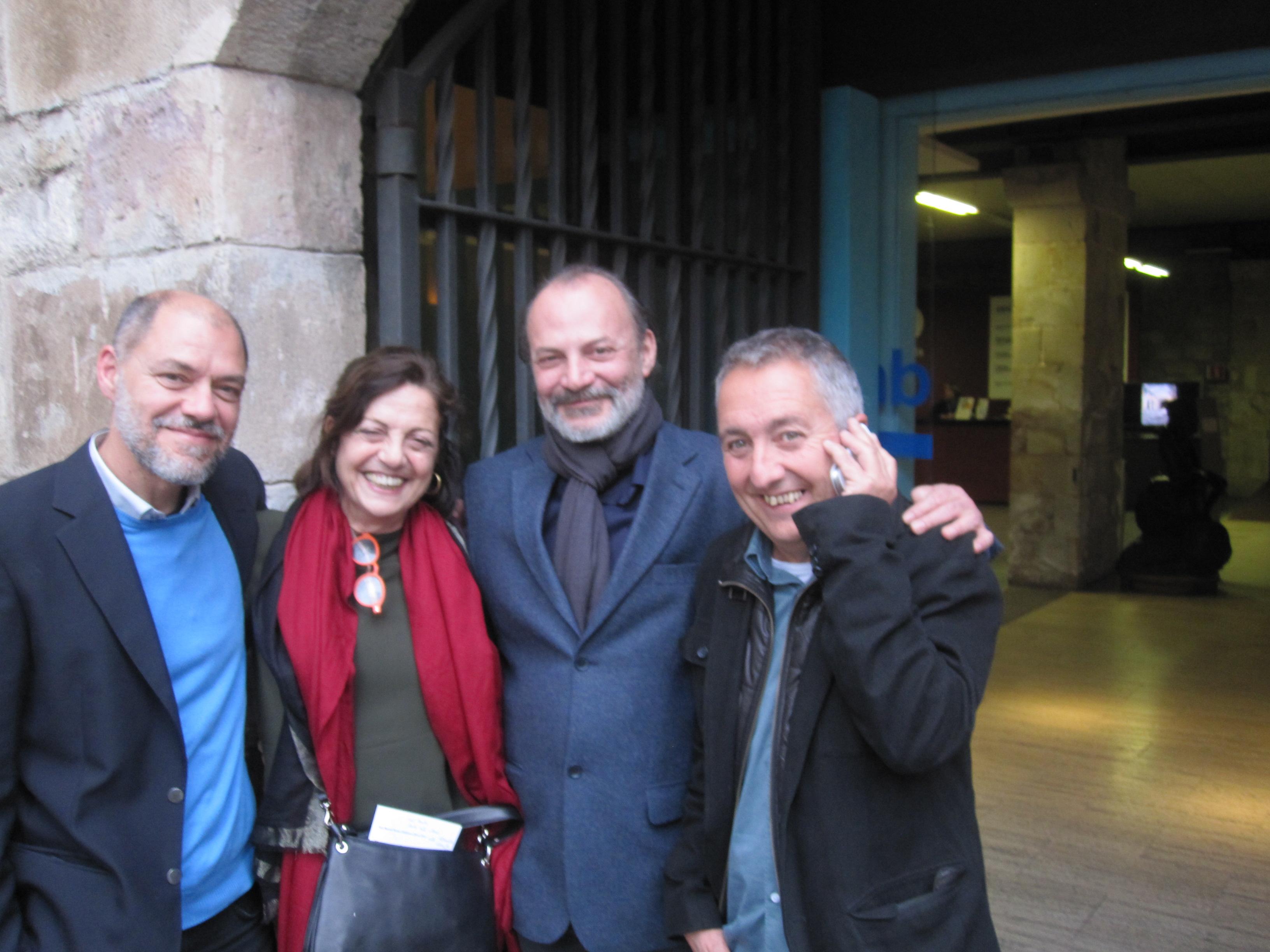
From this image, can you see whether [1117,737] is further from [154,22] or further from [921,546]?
[154,22]

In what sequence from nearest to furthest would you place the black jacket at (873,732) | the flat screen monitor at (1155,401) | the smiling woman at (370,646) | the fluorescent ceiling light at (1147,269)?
the black jacket at (873,732) < the smiling woman at (370,646) < the flat screen monitor at (1155,401) < the fluorescent ceiling light at (1147,269)

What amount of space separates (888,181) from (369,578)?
285cm

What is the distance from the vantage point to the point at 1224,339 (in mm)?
15797

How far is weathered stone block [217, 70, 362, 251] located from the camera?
7.41ft

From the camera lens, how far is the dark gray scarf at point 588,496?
78.2 inches

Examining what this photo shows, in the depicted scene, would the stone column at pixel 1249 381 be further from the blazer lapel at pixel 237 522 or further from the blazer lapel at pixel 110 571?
the blazer lapel at pixel 110 571

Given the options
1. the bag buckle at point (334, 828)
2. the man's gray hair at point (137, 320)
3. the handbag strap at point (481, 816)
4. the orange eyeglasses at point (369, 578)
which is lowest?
the handbag strap at point (481, 816)

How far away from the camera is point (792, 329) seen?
1762mm

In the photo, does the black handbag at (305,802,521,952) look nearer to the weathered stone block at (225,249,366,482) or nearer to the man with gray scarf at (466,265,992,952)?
the man with gray scarf at (466,265,992,952)

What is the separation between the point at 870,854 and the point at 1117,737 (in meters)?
4.30

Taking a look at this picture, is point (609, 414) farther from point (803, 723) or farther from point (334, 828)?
point (334, 828)

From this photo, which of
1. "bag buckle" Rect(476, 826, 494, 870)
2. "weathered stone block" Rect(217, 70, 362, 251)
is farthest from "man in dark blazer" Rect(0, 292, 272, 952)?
"weathered stone block" Rect(217, 70, 362, 251)

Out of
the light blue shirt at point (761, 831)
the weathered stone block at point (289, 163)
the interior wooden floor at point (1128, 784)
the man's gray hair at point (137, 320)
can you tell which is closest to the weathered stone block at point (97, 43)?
the weathered stone block at point (289, 163)

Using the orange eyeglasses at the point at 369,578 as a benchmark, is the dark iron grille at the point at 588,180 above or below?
above
